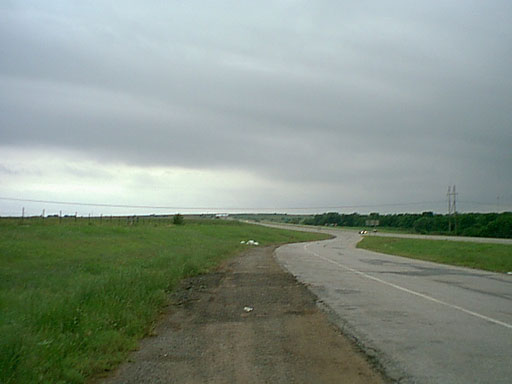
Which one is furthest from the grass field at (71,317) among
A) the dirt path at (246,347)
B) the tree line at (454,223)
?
the tree line at (454,223)

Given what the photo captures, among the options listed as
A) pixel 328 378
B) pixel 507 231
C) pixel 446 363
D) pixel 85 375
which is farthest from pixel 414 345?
pixel 507 231

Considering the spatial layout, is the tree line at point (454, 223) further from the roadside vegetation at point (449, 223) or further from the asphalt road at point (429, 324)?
the asphalt road at point (429, 324)

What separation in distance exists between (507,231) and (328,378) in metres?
86.7

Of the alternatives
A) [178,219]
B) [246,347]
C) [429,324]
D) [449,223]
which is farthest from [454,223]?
[246,347]

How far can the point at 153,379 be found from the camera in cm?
699

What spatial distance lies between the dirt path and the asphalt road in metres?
0.46

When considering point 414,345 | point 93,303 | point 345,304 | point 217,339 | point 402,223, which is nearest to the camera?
point 414,345

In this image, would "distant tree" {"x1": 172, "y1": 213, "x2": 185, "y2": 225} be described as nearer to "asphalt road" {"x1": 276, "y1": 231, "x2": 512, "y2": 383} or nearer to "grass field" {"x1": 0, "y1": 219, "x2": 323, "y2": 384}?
"grass field" {"x1": 0, "y1": 219, "x2": 323, "y2": 384}

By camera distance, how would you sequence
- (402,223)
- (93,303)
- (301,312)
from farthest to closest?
(402,223), (301,312), (93,303)

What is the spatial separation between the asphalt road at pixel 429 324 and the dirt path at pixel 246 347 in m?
0.46

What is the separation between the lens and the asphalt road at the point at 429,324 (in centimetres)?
698

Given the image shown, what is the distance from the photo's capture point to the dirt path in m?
7.02

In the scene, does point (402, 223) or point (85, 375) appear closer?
point (85, 375)

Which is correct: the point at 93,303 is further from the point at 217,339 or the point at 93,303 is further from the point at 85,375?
the point at 85,375
